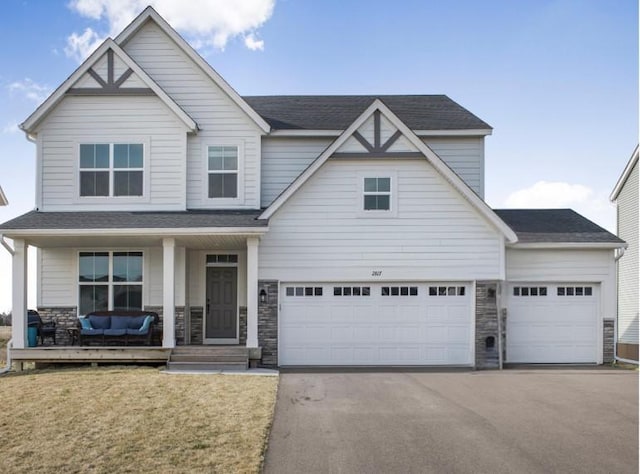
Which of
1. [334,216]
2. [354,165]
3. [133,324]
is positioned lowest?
[133,324]

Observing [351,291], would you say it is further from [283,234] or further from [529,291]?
[529,291]

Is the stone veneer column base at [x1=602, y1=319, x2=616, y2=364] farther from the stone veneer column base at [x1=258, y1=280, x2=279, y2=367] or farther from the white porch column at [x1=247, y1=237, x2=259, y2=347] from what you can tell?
the white porch column at [x1=247, y1=237, x2=259, y2=347]

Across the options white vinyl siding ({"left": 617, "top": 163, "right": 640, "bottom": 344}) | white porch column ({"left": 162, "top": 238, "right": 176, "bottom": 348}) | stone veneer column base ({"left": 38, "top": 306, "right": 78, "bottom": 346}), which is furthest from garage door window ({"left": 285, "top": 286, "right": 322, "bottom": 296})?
white vinyl siding ({"left": 617, "top": 163, "right": 640, "bottom": 344})

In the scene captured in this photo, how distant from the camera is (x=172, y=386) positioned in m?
11.1

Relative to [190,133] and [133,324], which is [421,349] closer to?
[133,324]

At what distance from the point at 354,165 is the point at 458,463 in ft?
30.7

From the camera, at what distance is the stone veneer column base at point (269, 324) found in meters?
14.5

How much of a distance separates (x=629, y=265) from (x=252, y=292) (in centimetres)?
1514

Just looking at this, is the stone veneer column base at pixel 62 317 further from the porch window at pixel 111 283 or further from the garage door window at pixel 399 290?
the garage door window at pixel 399 290

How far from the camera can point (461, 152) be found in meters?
17.3

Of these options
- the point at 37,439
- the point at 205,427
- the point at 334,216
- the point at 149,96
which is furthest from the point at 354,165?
the point at 37,439

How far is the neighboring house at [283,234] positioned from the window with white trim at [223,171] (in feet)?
0.13

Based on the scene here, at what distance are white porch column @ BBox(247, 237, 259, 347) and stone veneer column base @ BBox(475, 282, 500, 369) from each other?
5782 millimetres

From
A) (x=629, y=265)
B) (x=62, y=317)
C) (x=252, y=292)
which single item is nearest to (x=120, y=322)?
(x=62, y=317)
